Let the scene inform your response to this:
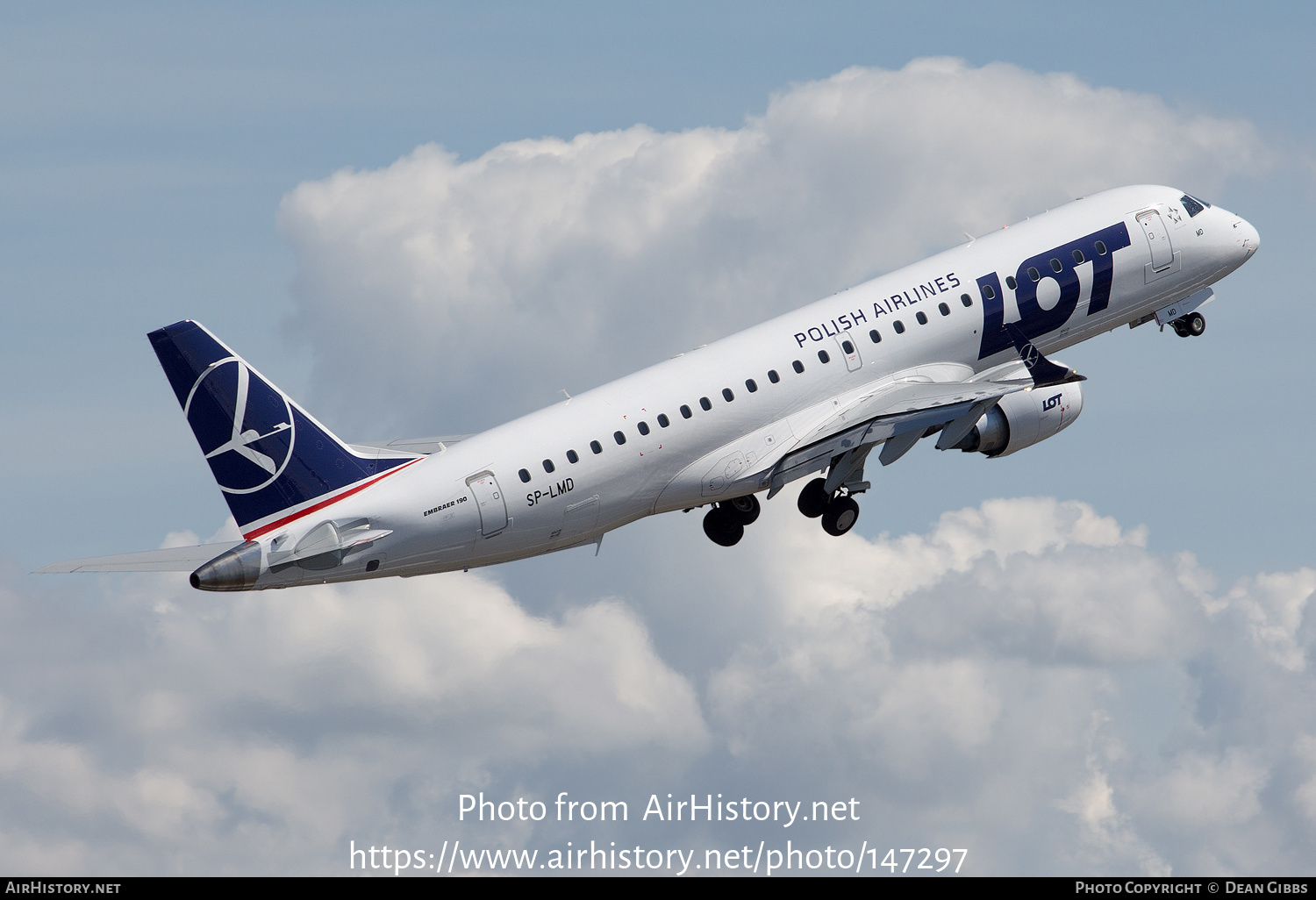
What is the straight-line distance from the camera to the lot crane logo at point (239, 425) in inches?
1795

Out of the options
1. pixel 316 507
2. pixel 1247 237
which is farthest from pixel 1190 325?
pixel 316 507

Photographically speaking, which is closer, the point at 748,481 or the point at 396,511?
the point at 396,511

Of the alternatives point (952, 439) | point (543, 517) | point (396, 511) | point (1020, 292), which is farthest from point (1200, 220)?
point (396, 511)

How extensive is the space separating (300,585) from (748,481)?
539 inches

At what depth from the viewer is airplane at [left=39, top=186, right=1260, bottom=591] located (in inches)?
1821

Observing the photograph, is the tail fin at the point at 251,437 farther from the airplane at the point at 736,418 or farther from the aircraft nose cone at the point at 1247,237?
the aircraft nose cone at the point at 1247,237

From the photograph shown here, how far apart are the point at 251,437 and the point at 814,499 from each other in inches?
716

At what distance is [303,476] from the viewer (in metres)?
46.7

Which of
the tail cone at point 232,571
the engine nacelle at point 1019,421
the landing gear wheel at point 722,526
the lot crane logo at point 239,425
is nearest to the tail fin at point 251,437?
the lot crane logo at point 239,425

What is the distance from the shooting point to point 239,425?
151 feet

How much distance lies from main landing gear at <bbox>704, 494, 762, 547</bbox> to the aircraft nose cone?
19925 millimetres

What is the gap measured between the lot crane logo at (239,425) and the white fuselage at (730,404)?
155cm

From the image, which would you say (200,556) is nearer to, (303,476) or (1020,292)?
(303,476)

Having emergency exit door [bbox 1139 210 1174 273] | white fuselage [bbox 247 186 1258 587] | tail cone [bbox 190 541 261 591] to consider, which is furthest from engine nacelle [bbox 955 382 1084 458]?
tail cone [bbox 190 541 261 591]
